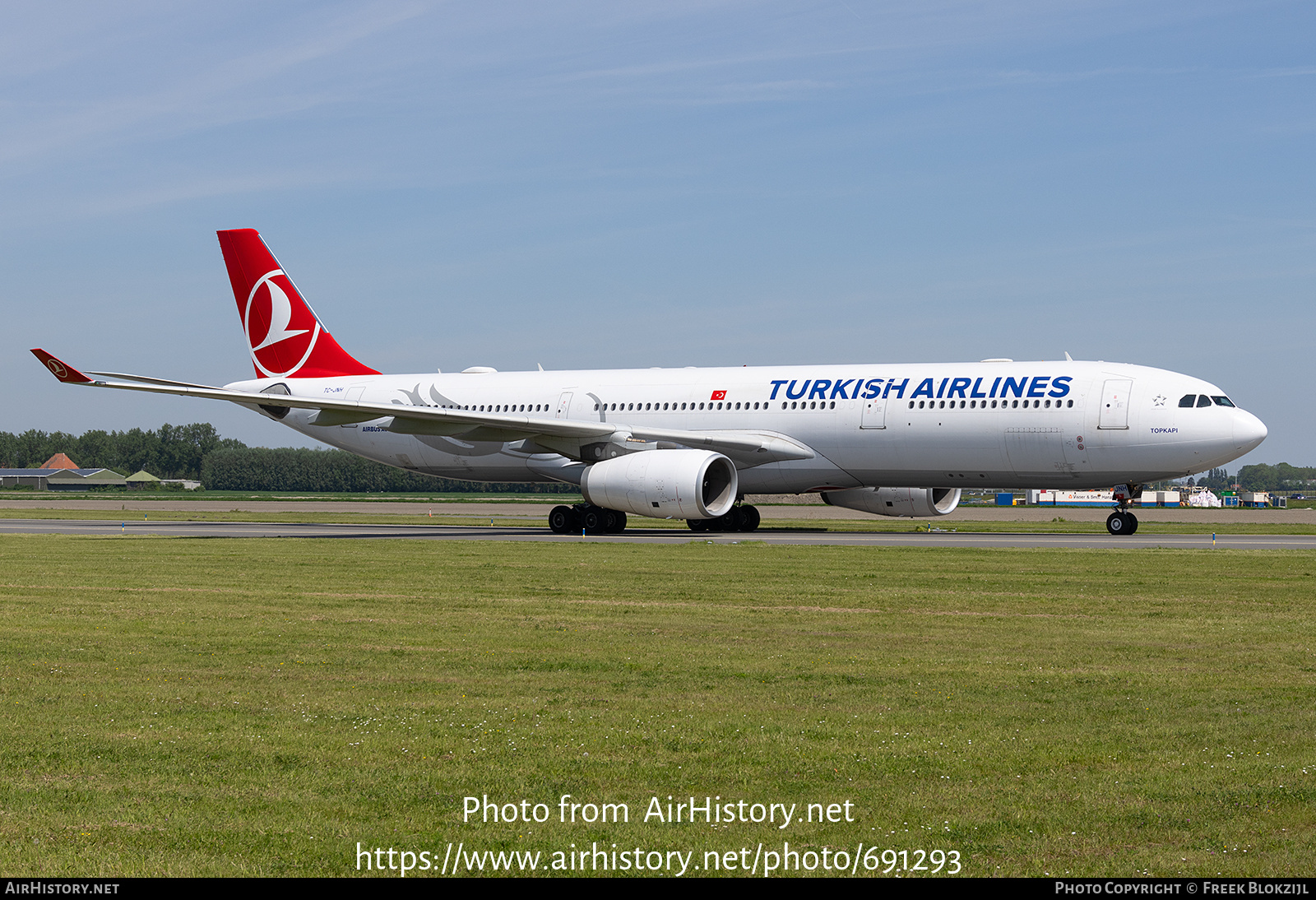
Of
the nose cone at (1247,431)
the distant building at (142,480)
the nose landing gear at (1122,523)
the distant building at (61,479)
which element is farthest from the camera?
the distant building at (142,480)

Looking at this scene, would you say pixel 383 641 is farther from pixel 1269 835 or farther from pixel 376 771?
pixel 1269 835

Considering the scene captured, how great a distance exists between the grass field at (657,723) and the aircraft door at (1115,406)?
502 inches

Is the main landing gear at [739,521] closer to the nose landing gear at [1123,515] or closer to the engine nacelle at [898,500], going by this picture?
the engine nacelle at [898,500]

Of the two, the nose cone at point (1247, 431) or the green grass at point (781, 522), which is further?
the green grass at point (781, 522)

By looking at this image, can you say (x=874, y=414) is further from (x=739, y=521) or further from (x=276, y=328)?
(x=276, y=328)

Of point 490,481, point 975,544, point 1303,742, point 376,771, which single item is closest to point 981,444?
point 975,544

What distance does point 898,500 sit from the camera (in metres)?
36.5

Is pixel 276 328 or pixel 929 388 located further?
pixel 276 328

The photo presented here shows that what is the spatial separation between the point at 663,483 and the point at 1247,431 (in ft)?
42.5

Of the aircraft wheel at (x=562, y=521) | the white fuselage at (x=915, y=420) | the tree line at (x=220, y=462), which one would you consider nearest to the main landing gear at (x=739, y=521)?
the white fuselage at (x=915, y=420)

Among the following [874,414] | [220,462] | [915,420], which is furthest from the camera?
[220,462]

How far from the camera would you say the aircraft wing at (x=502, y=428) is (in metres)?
32.2

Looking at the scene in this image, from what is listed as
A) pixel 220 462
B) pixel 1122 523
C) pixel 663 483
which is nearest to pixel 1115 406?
pixel 1122 523

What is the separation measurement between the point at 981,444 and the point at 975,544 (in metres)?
3.75
